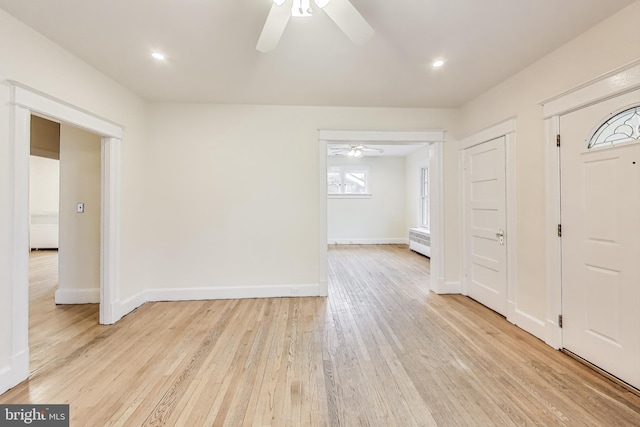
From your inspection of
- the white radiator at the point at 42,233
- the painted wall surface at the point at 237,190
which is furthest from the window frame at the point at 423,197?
the white radiator at the point at 42,233

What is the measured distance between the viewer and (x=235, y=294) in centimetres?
361

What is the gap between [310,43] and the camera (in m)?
2.24

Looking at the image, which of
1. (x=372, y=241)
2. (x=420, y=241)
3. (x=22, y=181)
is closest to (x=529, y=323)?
(x=420, y=241)

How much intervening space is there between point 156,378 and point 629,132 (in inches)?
149

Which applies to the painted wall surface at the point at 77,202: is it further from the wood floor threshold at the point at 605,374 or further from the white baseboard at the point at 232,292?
the wood floor threshold at the point at 605,374

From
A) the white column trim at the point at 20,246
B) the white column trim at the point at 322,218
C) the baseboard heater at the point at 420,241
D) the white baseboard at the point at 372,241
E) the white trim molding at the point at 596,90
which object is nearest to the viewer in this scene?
the white trim molding at the point at 596,90

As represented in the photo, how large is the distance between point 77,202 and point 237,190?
75.6 inches

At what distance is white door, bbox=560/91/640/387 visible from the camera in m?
1.86

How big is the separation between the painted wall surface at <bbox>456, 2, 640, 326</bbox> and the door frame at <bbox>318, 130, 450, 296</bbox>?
80 cm

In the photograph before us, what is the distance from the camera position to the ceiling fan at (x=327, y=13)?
1511 millimetres

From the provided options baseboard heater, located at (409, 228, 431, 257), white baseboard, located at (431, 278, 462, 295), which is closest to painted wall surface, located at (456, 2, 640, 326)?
white baseboard, located at (431, 278, 462, 295)

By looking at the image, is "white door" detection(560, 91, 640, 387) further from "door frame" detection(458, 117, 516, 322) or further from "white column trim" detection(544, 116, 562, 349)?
"door frame" detection(458, 117, 516, 322)

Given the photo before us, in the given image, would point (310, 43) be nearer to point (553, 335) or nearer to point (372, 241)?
point (553, 335)

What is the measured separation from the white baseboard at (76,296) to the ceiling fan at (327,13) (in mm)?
3672
